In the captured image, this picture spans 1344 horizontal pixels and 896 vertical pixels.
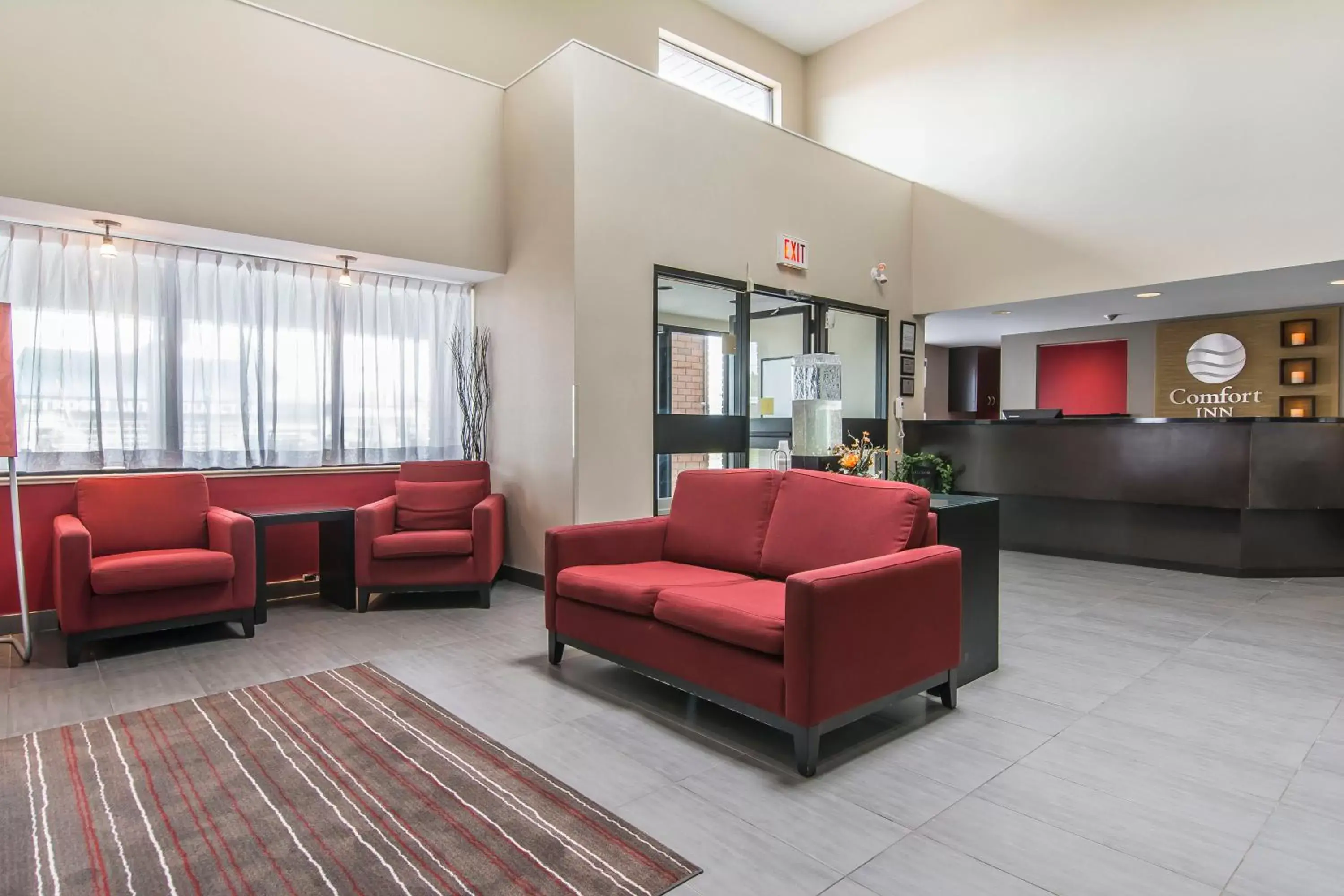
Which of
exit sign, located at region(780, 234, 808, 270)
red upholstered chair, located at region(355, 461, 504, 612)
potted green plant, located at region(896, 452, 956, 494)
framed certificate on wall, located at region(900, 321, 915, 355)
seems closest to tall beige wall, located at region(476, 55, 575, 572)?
red upholstered chair, located at region(355, 461, 504, 612)

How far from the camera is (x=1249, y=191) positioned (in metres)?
5.92

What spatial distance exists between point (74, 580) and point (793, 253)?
222 inches

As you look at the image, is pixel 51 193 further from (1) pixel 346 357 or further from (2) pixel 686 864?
(2) pixel 686 864

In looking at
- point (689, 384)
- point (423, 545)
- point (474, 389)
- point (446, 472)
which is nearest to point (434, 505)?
point (446, 472)

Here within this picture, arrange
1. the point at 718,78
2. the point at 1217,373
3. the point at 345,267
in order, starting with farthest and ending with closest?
the point at 1217,373 < the point at 718,78 < the point at 345,267

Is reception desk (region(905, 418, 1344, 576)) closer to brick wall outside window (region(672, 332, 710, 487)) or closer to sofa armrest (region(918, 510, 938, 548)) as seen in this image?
brick wall outside window (region(672, 332, 710, 487))

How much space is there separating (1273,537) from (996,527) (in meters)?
4.10

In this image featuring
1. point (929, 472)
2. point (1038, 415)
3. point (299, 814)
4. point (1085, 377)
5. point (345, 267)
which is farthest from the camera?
point (1085, 377)


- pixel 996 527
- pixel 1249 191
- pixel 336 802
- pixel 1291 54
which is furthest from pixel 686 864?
pixel 1291 54

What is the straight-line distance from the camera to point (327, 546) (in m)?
5.15

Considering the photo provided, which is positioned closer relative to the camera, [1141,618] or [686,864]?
[686,864]

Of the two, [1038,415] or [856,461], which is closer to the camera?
[856,461]

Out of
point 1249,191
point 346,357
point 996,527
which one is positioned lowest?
point 996,527

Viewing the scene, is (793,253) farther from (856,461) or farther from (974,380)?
(974,380)
